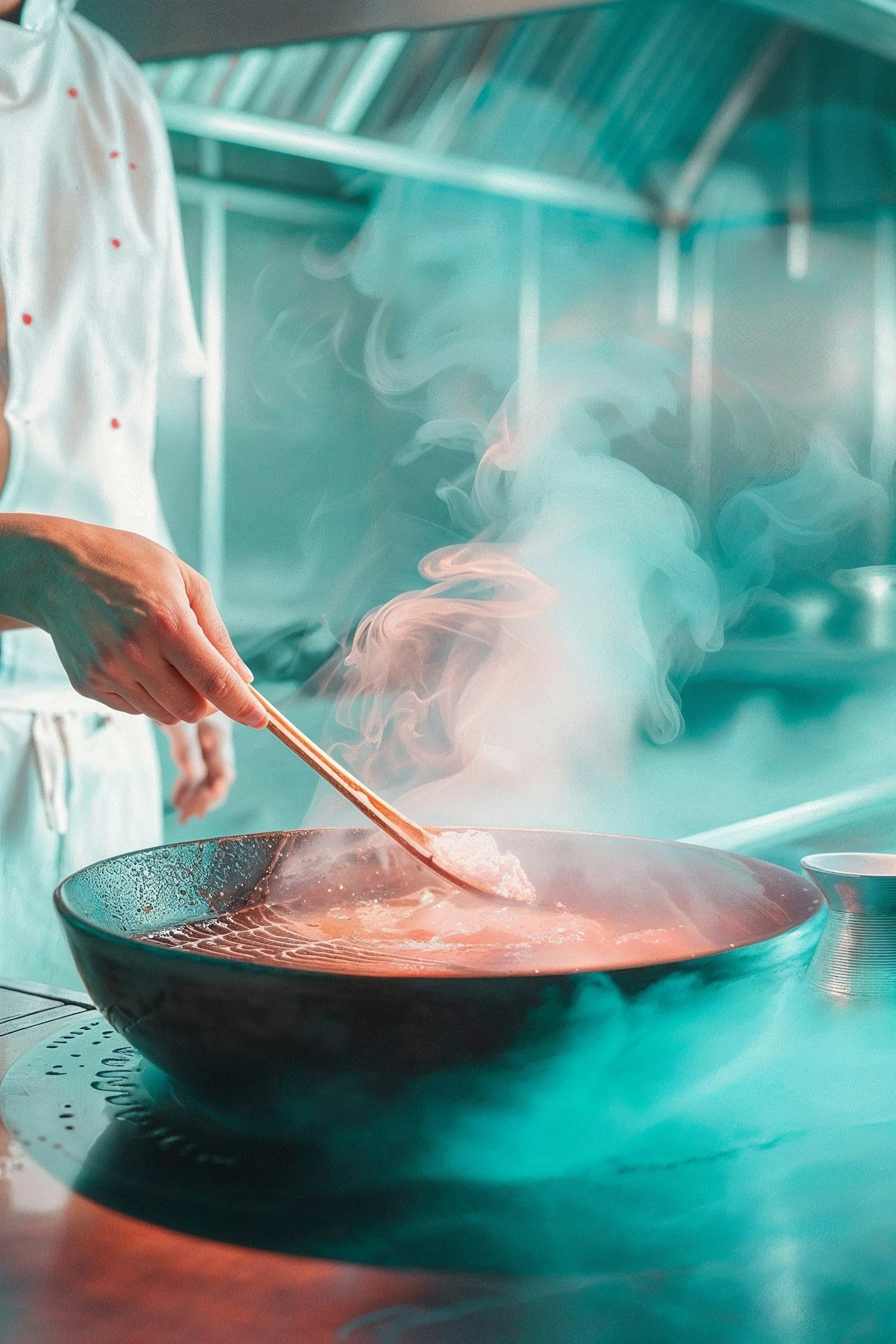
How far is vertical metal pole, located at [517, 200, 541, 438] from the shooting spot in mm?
3006

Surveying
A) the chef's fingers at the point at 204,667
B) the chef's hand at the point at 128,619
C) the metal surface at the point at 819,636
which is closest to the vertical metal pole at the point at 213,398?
the chef's hand at the point at 128,619

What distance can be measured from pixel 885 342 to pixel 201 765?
→ 127 inches

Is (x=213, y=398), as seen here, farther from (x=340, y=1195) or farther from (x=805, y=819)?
(x=340, y=1195)

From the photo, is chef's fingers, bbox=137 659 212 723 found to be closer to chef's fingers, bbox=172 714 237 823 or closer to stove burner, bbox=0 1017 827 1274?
stove burner, bbox=0 1017 827 1274

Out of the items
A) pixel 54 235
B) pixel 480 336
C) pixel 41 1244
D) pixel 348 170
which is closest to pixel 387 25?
pixel 54 235

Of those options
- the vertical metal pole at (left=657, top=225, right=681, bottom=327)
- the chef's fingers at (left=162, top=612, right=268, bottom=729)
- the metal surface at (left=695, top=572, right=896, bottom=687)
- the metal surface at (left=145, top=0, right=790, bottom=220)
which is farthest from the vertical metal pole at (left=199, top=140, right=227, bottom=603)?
the vertical metal pole at (left=657, top=225, right=681, bottom=327)

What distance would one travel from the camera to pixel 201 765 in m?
1.51

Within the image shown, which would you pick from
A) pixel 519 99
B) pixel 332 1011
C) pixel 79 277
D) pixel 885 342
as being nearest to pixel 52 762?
pixel 79 277

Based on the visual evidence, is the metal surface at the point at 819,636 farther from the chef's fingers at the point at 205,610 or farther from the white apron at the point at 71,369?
the chef's fingers at the point at 205,610

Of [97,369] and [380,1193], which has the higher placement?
[97,369]

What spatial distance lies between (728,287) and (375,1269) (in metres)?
4.01

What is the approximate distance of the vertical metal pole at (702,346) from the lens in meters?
4.02

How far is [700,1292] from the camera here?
1.49 feet

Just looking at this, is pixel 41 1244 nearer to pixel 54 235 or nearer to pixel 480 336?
pixel 54 235
